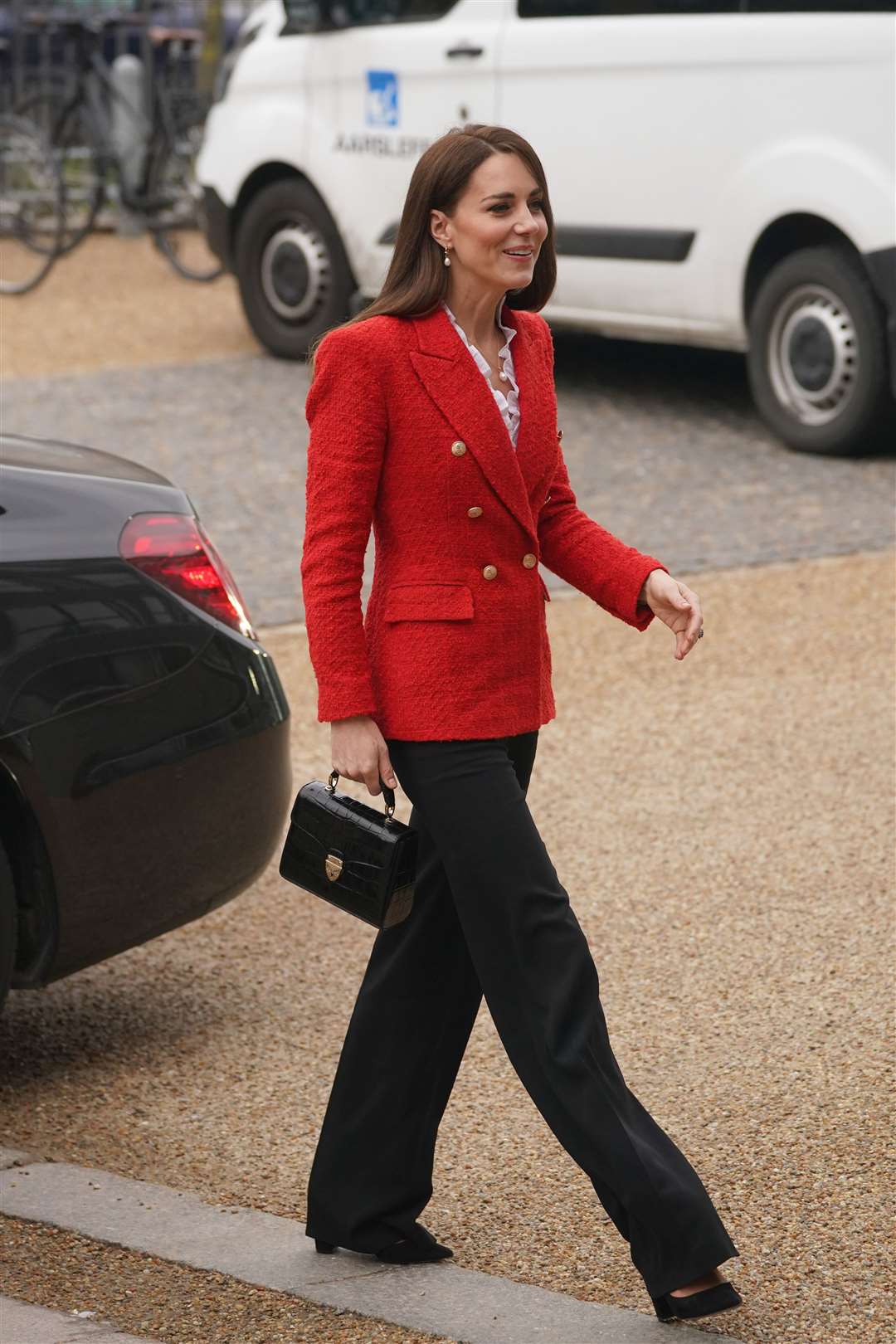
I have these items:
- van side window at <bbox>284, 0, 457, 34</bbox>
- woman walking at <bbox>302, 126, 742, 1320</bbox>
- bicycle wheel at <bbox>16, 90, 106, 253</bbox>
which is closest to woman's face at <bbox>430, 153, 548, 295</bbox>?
woman walking at <bbox>302, 126, 742, 1320</bbox>

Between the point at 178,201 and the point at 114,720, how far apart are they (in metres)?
12.2

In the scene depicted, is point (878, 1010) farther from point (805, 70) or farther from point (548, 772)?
point (805, 70)

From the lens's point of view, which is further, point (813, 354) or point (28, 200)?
point (28, 200)

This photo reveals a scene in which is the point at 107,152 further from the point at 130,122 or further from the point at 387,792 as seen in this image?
the point at 387,792

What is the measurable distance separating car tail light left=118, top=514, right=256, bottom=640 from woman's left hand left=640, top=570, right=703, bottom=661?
1161 mm

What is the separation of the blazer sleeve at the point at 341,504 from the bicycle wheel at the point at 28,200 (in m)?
11.8

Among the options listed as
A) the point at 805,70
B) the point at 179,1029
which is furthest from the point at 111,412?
the point at 179,1029

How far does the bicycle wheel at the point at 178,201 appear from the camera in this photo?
15281 mm

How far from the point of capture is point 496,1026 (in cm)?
311

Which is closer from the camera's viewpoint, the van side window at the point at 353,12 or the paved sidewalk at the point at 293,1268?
the paved sidewalk at the point at 293,1268

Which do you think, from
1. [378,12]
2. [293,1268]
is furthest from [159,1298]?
[378,12]

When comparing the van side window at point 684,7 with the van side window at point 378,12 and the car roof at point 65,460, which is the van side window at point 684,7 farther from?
the car roof at point 65,460

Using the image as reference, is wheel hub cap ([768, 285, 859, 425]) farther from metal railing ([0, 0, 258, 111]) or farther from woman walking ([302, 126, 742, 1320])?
metal railing ([0, 0, 258, 111])

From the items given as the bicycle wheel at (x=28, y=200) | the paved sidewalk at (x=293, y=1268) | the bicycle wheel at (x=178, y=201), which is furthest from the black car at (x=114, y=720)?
the bicycle wheel at (x=178, y=201)
